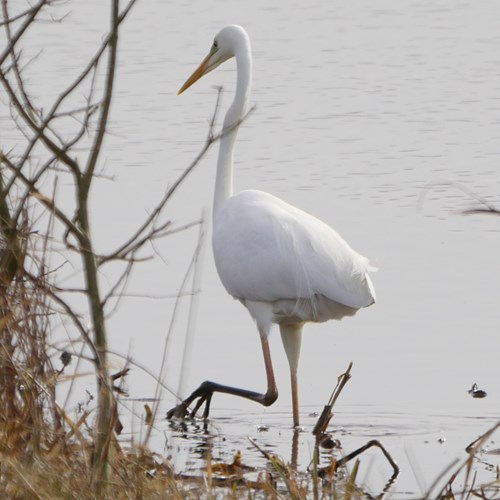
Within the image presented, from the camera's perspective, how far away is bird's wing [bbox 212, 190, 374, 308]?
253 inches

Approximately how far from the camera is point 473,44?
608 inches

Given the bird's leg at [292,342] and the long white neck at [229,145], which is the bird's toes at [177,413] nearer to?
the bird's leg at [292,342]

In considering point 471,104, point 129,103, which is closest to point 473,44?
point 471,104

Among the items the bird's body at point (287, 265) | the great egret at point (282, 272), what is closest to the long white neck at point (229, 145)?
the great egret at point (282, 272)

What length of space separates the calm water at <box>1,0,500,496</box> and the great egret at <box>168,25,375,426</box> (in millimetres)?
300

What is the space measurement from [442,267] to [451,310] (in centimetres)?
69

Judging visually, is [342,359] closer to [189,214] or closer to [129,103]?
[189,214]

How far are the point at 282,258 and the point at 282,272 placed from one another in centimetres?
6

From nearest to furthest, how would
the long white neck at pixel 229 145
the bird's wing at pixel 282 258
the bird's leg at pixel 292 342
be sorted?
the bird's wing at pixel 282 258, the bird's leg at pixel 292 342, the long white neck at pixel 229 145

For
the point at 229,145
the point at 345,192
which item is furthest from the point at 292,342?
the point at 345,192

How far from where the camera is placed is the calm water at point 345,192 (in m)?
6.63

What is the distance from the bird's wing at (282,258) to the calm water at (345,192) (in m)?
0.49

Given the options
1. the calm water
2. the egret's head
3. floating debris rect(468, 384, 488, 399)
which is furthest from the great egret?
the egret's head

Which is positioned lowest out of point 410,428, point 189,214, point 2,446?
point 2,446
